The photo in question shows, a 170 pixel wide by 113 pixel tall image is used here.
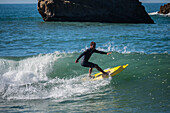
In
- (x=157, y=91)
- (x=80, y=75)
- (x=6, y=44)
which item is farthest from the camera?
(x=6, y=44)

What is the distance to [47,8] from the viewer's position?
39750mm

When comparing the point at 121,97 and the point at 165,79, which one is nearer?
the point at 121,97

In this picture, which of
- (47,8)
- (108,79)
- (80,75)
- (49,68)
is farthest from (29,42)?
(47,8)

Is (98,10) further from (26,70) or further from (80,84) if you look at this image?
(80,84)

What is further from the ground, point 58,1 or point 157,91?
point 58,1

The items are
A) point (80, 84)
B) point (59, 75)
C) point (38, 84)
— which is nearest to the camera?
point (80, 84)

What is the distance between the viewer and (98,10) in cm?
3856

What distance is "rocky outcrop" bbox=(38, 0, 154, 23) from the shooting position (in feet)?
125

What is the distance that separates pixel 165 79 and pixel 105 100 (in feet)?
12.4

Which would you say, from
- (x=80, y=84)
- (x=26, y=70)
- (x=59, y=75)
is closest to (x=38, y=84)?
(x=80, y=84)

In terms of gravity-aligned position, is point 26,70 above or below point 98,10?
below

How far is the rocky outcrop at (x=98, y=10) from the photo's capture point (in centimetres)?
3822

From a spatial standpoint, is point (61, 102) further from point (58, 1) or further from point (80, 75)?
point (58, 1)

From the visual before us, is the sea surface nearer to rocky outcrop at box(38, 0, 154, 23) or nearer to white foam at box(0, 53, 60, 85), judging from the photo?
white foam at box(0, 53, 60, 85)
